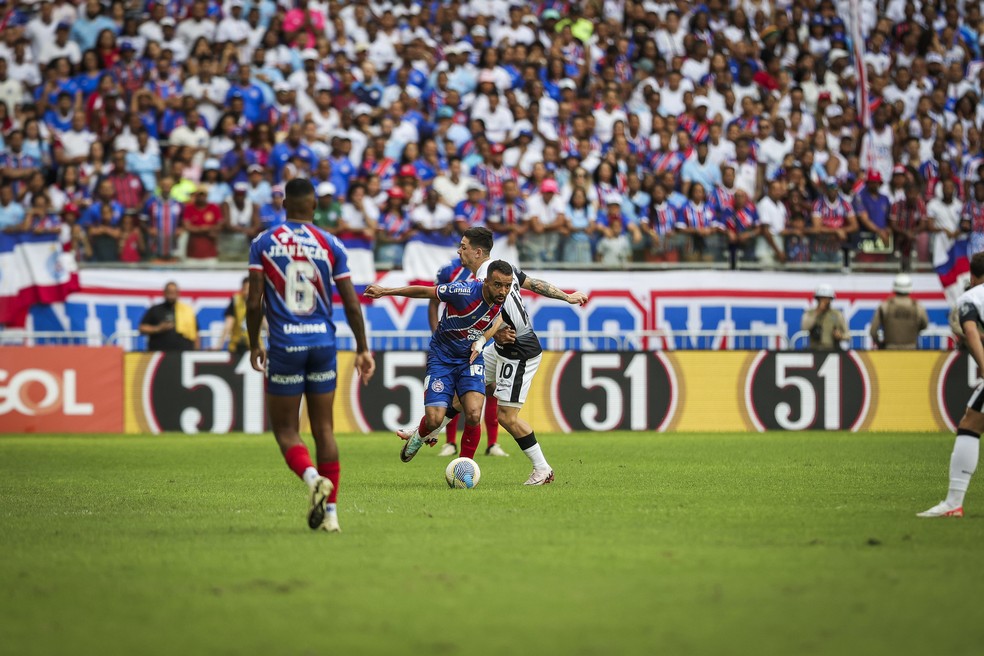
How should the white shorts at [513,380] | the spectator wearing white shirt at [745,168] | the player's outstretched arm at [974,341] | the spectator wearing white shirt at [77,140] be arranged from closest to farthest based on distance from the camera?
the player's outstretched arm at [974,341] → the white shorts at [513,380] → the spectator wearing white shirt at [77,140] → the spectator wearing white shirt at [745,168]

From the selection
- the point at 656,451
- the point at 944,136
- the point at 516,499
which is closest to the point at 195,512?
the point at 516,499

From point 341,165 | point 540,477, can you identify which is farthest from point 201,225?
point 540,477

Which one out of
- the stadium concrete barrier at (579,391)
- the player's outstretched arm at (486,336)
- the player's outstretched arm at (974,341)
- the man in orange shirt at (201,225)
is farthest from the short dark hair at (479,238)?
the man in orange shirt at (201,225)

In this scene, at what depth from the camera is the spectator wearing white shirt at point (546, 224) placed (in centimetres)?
2273

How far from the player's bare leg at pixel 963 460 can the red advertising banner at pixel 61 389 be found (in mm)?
14292

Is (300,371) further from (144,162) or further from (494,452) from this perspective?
(144,162)

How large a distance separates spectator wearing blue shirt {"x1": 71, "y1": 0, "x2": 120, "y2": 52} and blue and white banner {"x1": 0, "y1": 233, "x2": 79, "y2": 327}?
519cm

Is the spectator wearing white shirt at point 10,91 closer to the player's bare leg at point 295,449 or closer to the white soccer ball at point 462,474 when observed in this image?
the white soccer ball at point 462,474

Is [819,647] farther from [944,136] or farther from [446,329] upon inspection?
[944,136]

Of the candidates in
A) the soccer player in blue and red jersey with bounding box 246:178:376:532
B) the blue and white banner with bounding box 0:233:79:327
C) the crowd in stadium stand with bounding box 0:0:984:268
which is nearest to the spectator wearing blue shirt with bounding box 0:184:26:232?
the crowd in stadium stand with bounding box 0:0:984:268

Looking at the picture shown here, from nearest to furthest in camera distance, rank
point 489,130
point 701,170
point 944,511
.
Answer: point 944,511 → point 701,170 → point 489,130

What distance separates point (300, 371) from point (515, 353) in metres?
4.18

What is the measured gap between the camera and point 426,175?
78.3 feet

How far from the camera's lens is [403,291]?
12641 millimetres
